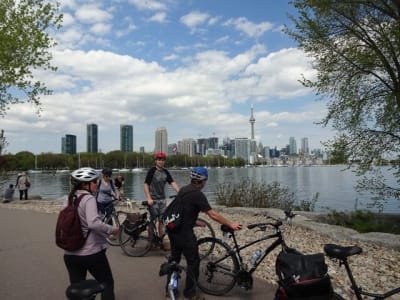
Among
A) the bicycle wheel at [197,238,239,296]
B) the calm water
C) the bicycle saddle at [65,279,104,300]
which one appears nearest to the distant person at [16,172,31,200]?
the calm water

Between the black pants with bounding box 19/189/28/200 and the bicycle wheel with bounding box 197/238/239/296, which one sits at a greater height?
the bicycle wheel with bounding box 197/238/239/296

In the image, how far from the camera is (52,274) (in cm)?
705

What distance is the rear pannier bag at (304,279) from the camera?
3.59m

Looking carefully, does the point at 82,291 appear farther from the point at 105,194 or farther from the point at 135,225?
the point at 105,194

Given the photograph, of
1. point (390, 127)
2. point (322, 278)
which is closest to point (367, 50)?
point (390, 127)

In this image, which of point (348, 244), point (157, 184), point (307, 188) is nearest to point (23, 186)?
point (157, 184)

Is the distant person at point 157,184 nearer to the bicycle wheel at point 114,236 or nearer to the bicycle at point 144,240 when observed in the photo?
the bicycle at point 144,240

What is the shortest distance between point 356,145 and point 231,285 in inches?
457

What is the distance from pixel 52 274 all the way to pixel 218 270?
3.07 m

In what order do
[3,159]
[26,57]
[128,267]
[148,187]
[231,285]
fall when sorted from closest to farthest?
[231,285]
[128,267]
[148,187]
[26,57]
[3,159]

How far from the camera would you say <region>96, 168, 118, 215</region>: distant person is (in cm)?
991

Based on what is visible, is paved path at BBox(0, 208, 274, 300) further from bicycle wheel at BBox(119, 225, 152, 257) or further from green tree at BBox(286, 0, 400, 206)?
green tree at BBox(286, 0, 400, 206)

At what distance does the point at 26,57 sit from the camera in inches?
774

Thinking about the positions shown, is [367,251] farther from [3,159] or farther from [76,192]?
[3,159]
